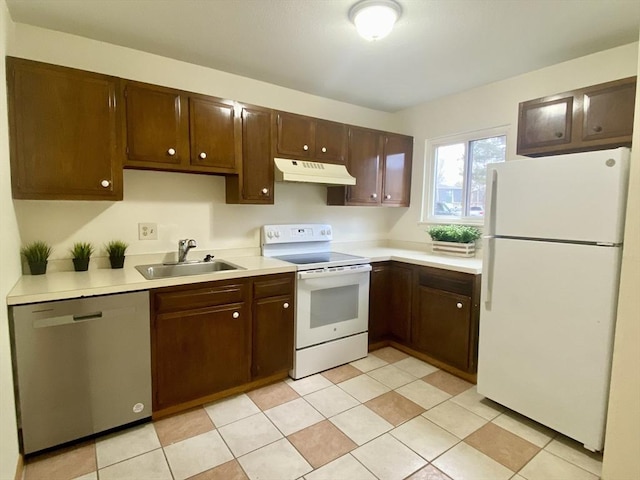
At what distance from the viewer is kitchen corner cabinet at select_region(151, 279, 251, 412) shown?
2.03 m

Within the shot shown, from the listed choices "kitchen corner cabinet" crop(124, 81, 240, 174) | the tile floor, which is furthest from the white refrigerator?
"kitchen corner cabinet" crop(124, 81, 240, 174)

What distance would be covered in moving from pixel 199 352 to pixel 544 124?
2.77m

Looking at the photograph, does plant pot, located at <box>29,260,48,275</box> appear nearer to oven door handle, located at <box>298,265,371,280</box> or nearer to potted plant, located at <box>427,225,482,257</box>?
oven door handle, located at <box>298,265,371,280</box>

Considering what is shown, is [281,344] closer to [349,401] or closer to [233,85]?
[349,401]

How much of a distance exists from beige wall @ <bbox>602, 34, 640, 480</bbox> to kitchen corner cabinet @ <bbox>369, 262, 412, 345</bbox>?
1.55 m

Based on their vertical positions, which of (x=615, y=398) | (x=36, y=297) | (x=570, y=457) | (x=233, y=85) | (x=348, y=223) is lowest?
(x=570, y=457)

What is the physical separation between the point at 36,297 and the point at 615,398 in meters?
2.86

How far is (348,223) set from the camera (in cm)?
366

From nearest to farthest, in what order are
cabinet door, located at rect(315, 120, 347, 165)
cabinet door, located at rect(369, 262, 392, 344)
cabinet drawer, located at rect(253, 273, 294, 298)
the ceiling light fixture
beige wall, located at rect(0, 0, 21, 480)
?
1. beige wall, located at rect(0, 0, 21, 480)
2. the ceiling light fixture
3. cabinet drawer, located at rect(253, 273, 294, 298)
4. cabinet door, located at rect(315, 120, 347, 165)
5. cabinet door, located at rect(369, 262, 392, 344)

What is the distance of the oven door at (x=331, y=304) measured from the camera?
2.61 m

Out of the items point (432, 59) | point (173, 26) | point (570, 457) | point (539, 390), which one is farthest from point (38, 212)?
point (570, 457)

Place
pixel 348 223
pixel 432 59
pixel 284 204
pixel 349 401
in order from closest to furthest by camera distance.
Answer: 1. pixel 349 401
2. pixel 432 59
3. pixel 284 204
4. pixel 348 223

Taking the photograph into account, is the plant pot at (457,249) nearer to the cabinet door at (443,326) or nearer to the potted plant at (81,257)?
the cabinet door at (443,326)

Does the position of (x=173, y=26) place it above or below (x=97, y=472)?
above
